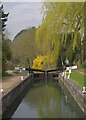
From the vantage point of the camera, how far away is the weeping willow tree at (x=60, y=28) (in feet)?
71.6

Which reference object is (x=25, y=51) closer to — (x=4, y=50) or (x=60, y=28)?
(x=4, y=50)

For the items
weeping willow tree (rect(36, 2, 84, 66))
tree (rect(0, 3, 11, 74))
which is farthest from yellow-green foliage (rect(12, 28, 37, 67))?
weeping willow tree (rect(36, 2, 84, 66))

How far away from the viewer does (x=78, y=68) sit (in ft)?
124

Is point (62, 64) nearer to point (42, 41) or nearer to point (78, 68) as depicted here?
point (78, 68)

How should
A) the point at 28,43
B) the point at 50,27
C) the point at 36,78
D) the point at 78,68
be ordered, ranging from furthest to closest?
the point at 28,43 < the point at 36,78 < the point at 78,68 < the point at 50,27

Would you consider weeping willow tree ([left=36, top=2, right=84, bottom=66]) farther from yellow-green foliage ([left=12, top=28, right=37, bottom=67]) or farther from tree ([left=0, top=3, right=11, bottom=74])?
yellow-green foliage ([left=12, top=28, right=37, bottom=67])

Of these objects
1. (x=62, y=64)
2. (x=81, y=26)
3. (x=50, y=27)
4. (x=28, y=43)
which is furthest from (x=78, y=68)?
(x=28, y=43)

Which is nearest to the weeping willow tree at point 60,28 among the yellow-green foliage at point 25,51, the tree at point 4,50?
the tree at point 4,50

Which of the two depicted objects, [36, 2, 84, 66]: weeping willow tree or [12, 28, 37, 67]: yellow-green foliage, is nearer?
[36, 2, 84, 66]: weeping willow tree

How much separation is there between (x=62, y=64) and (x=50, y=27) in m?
24.7

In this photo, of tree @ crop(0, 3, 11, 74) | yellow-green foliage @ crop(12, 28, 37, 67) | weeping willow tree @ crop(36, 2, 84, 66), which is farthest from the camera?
yellow-green foliage @ crop(12, 28, 37, 67)

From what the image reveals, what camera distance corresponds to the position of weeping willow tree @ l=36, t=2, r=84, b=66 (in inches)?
859

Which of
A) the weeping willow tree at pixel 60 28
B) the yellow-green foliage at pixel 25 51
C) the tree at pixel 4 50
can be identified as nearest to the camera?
the weeping willow tree at pixel 60 28

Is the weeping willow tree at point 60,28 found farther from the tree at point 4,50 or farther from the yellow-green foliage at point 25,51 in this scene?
the yellow-green foliage at point 25,51
